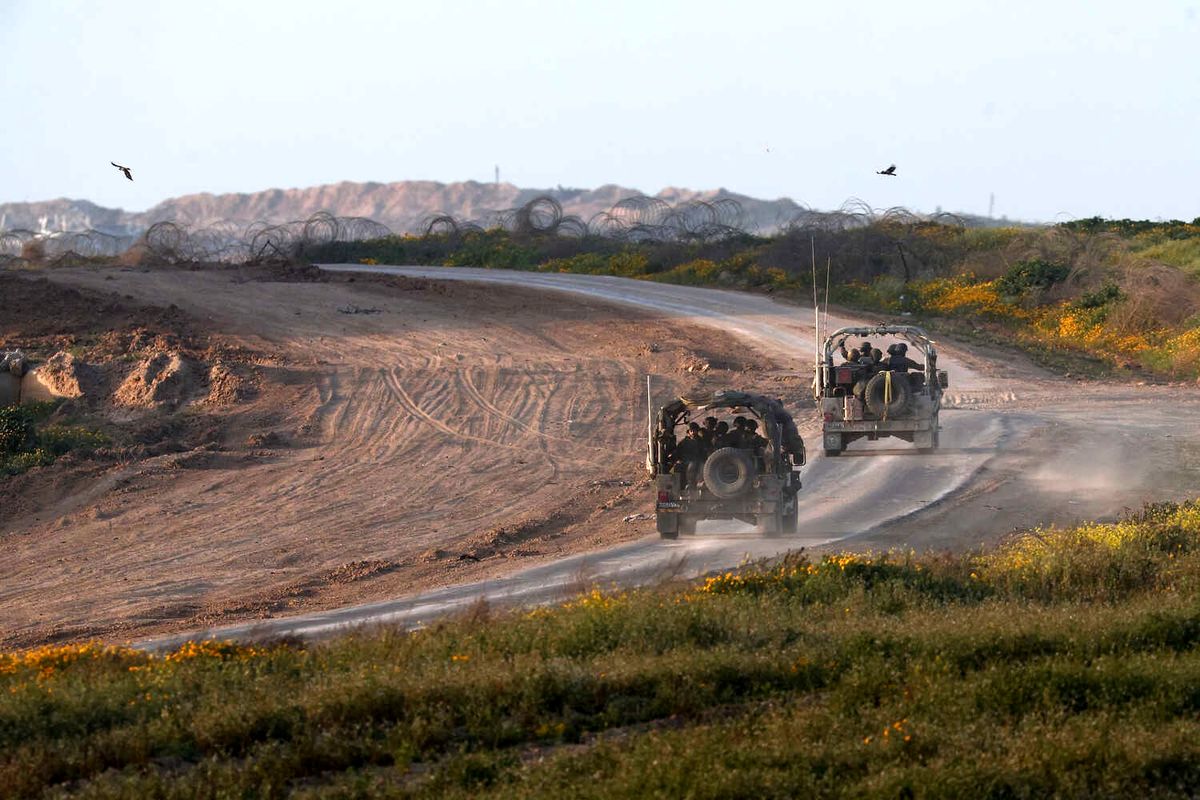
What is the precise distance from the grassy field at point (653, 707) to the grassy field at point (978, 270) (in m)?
21.8

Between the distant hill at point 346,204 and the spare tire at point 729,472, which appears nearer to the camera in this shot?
the spare tire at point 729,472

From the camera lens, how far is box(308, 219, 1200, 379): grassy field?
3528cm

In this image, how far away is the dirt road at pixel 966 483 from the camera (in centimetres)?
1459

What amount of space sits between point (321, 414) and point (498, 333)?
8.57m

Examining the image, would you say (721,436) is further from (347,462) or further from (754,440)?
(347,462)

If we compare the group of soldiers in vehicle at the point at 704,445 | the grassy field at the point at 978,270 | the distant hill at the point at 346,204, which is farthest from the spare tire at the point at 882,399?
the distant hill at the point at 346,204

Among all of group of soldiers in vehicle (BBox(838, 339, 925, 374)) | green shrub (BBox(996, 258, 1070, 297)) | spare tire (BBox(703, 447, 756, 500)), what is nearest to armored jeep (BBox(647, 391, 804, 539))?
spare tire (BBox(703, 447, 756, 500))

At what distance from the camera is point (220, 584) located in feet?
52.1

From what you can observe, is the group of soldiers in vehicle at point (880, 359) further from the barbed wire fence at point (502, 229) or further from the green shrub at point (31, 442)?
the barbed wire fence at point (502, 229)

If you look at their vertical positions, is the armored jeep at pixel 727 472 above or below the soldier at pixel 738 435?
below

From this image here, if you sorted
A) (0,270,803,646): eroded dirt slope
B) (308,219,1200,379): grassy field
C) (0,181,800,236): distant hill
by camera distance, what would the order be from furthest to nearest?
(0,181,800,236): distant hill → (308,219,1200,379): grassy field → (0,270,803,646): eroded dirt slope

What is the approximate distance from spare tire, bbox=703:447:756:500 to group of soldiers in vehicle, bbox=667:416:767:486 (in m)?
0.27

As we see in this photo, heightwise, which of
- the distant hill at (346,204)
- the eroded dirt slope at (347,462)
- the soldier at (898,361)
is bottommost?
the eroded dirt slope at (347,462)

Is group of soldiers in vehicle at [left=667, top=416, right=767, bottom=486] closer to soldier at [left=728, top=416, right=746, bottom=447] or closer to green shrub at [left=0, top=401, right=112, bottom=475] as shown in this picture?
soldier at [left=728, top=416, right=746, bottom=447]
